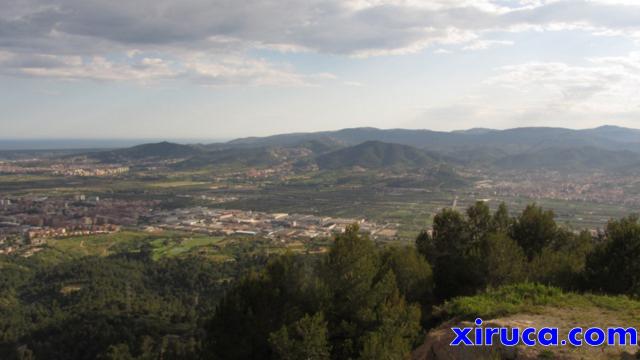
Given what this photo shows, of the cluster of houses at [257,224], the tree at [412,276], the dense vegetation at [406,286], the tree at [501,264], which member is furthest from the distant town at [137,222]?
the tree at [501,264]

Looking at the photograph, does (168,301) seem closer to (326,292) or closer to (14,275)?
(14,275)

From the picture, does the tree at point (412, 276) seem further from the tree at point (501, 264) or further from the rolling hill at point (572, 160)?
the rolling hill at point (572, 160)

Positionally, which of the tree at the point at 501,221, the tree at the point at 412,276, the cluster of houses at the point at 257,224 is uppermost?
the tree at the point at 501,221

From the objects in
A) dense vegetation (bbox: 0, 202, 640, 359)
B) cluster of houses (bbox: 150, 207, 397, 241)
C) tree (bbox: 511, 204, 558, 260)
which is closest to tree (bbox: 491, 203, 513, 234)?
dense vegetation (bbox: 0, 202, 640, 359)

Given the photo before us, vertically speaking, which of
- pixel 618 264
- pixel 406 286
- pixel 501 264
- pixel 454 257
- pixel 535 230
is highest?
pixel 618 264

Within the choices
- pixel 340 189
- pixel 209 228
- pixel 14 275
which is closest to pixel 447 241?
pixel 14 275

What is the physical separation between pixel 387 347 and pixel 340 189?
128 m

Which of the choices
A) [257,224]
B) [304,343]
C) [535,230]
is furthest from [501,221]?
[257,224]

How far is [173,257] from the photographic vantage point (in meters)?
66.7

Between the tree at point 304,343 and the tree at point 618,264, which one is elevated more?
the tree at point 618,264

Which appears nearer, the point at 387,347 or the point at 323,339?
the point at 387,347

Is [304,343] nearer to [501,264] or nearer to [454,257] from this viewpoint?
[501,264]

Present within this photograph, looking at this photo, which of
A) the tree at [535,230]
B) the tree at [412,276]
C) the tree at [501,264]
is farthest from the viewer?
the tree at [535,230]

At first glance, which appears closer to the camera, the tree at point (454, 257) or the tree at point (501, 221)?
the tree at point (454, 257)
